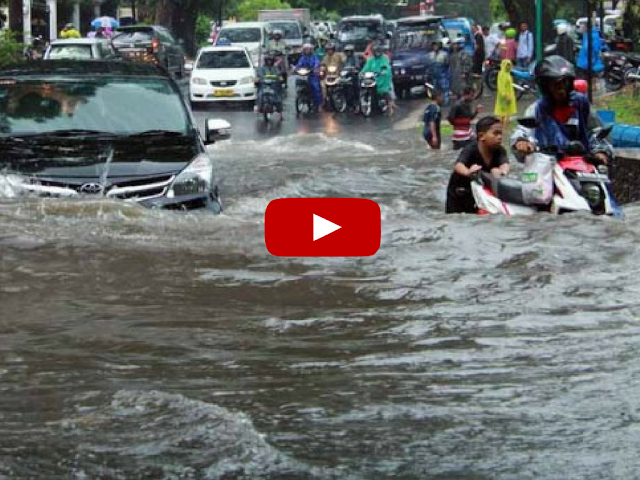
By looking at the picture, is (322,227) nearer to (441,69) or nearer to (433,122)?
(433,122)

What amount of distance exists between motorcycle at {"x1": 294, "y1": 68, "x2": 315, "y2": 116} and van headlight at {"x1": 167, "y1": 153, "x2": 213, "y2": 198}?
19.8 m

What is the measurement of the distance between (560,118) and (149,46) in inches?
1268

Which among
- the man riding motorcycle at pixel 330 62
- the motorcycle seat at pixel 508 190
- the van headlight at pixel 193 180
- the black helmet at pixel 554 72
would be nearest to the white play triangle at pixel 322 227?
the motorcycle seat at pixel 508 190

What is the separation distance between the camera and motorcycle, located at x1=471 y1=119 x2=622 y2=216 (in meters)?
9.55

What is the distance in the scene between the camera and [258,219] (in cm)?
1134

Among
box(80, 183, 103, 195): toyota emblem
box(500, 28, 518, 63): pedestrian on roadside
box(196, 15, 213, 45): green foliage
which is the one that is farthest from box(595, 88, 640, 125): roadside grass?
box(196, 15, 213, 45): green foliage

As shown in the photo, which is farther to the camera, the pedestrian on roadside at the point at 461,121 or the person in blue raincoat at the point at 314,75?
the person in blue raincoat at the point at 314,75

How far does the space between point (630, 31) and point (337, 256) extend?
27.5 m

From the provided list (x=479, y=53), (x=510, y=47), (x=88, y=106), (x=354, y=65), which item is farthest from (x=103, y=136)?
(x=479, y=53)

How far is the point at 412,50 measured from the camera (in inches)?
1372

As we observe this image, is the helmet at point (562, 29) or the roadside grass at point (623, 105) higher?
the helmet at point (562, 29)

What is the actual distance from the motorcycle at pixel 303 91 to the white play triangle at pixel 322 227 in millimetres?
22575

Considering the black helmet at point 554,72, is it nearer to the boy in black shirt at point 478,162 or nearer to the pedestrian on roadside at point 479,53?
the boy in black shirt at point 478,162

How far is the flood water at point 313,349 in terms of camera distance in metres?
5.23
